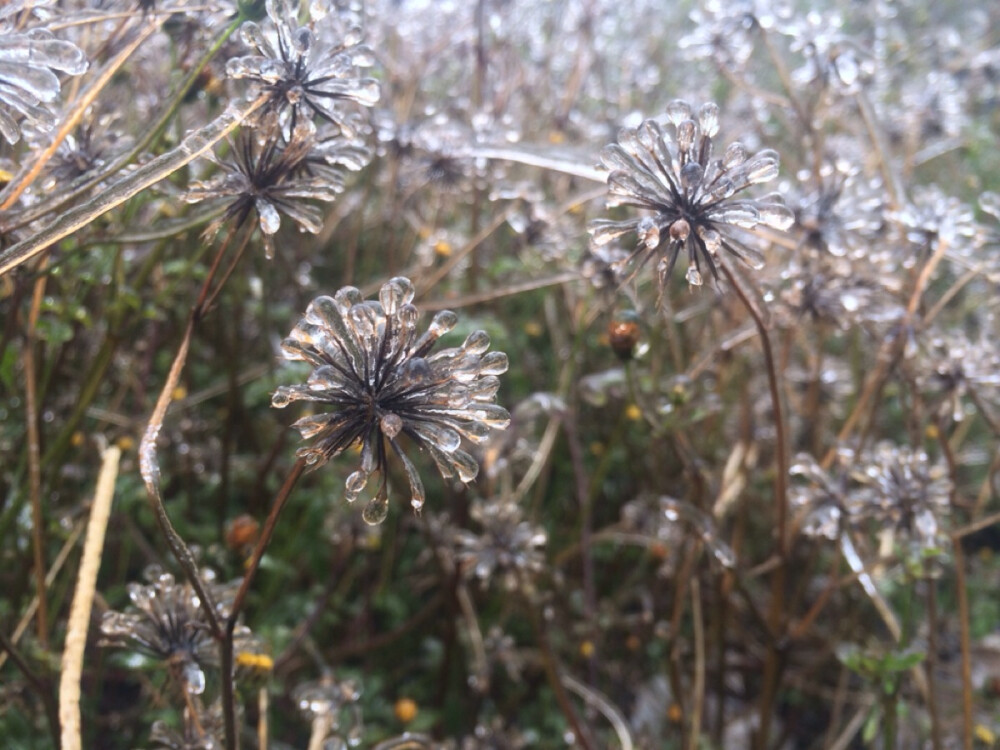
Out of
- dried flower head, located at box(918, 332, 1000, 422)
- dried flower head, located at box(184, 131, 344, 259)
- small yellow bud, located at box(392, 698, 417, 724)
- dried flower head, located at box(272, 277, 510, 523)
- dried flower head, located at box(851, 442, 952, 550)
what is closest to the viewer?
dried flower head, located at box(272, 277, 510, 523)

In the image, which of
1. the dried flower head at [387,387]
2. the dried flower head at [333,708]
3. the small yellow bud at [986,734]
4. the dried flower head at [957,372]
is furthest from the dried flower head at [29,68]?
the small yellow bud at [986,734]

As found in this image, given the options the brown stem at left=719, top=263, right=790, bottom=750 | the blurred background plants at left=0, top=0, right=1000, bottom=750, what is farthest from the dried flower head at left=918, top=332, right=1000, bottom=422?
the brown stem at left=719, top=263, right=790, bottom=750

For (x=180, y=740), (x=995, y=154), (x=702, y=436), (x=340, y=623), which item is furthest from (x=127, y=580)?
(x=995, y=154)

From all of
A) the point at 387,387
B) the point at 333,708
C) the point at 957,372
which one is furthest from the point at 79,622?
the point at 957,372

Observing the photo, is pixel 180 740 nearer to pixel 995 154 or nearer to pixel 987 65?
pixel 987 65

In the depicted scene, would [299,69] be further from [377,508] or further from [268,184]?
[377,508]

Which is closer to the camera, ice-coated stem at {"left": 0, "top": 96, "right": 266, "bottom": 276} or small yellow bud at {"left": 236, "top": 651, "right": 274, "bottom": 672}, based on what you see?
ice-coated stem at {"left": 0, "top": 96, "right": 266, "bottom": 276}

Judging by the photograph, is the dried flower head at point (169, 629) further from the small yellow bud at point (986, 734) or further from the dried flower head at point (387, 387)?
the small yellow bud at point (986, 734)

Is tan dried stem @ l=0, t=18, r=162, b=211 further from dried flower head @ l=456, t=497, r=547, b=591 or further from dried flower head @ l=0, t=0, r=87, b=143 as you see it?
dried flower head @ l=456, t=497, r=547, b=591

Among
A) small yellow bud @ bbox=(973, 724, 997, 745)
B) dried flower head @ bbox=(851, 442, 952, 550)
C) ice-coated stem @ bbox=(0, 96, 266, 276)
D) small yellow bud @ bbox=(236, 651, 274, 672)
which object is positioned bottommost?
small yellow bud @ bbox=(973, 724, 997, 745)
